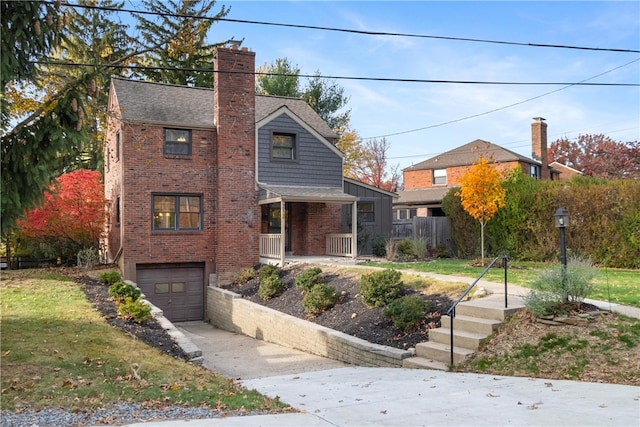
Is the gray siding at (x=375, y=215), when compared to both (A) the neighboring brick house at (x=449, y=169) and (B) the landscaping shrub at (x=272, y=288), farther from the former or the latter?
(B) the landscaping shrub at (x=272, y=288)

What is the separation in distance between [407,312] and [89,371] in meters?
5.88

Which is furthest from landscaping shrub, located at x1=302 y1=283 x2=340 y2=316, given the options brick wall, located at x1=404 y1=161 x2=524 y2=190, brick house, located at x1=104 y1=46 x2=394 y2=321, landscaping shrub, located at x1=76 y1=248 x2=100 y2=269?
brick wall, located at x1=404 y1=161 x2=524 y2=190

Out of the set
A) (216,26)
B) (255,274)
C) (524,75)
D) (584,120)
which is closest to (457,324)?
(524,75)

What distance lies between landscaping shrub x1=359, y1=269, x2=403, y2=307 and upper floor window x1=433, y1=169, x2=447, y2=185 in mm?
23438

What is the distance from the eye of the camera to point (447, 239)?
24141 millimetres

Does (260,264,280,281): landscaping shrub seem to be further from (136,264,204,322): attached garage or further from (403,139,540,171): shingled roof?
(403,139,540,171): shingled roof

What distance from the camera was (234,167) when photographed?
2006 centimetres

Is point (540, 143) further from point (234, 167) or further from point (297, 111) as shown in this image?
point (234, 167)

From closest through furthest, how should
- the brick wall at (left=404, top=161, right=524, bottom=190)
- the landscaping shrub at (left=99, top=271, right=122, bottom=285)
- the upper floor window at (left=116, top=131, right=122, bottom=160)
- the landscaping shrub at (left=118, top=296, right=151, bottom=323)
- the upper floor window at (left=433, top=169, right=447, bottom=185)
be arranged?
the landscaping shrub at (left=118, top=296, right=151, bottom=323)
the landscaping shrub at (left=99, top=271, right=122, bottom=285)
the upper floor window at (left=116, top=131, right=122, bottom=160)
the brick wall at (left=404, top=161, right=524, bottom=190)
the upper floor window at (left=433, top=169, right=447, bottom=185)

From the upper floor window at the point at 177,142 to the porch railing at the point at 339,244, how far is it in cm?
672

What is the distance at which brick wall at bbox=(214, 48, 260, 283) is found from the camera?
65.1ft

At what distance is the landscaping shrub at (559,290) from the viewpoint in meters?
8.65

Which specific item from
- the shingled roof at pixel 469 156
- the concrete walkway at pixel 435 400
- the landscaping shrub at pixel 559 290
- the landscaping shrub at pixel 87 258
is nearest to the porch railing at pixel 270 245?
the landscaping shrub at pixel 87 258

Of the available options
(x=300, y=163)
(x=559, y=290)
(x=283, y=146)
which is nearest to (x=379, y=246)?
(x=300, y=163)
